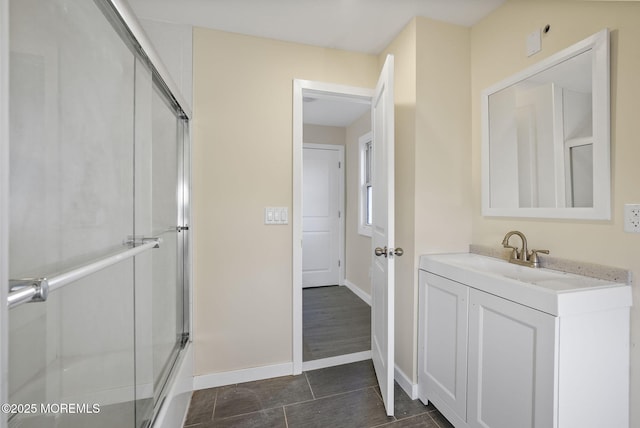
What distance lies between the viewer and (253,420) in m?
1.53

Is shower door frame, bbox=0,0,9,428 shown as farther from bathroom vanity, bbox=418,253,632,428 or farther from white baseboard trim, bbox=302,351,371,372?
white baseboard trim, bbox=302,351,371,372

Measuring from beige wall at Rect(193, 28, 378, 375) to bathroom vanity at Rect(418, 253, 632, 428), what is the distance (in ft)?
3.85

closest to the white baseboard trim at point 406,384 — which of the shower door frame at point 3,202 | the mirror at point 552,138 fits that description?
the mirror at point 552,138

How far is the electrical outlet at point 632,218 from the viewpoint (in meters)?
1.06

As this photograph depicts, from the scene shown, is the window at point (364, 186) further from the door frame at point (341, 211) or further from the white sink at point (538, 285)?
the white sink at point (538, 285)

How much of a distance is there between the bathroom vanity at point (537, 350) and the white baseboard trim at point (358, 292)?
6.31 ft

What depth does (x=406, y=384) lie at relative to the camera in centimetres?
179

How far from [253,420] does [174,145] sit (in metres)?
1.73

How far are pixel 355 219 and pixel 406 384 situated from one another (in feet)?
7.67

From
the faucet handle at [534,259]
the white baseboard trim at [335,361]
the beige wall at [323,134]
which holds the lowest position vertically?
the white baseboard trim at [335,361]

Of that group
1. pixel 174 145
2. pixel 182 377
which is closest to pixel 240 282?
pixel 182 377

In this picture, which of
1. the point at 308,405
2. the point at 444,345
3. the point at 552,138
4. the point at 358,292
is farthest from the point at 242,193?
the point at 358,292

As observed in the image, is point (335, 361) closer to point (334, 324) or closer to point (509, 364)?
point (334, 324)

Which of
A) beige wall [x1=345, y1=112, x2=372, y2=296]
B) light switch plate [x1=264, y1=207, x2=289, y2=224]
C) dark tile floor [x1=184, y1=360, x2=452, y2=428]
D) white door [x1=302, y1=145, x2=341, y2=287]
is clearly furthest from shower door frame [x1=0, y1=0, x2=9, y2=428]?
white door [x1=302, y1=145, x2=341, y2=287]
